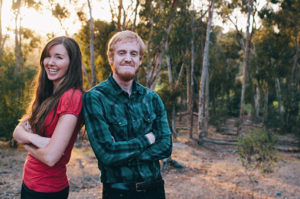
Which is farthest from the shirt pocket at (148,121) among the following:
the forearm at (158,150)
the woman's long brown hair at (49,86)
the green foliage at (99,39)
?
the green foliage at (99,39)

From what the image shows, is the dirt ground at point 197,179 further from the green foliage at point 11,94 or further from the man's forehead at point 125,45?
the man's forehead at point 125,45

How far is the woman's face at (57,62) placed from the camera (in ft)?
6.14

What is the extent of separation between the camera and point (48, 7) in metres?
12.9

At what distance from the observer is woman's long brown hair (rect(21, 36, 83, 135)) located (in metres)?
1.81

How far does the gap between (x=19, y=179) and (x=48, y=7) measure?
365 inches

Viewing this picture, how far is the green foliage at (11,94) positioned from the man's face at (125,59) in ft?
26.8

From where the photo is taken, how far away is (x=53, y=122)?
5.83 feet

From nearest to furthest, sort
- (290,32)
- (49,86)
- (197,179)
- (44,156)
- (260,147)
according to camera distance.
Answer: (44,156) < (49,86) < (260,147) < (197,179) < (290,32)

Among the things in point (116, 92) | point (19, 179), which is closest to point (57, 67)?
point (116, 92)

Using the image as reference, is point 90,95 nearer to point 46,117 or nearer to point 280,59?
point 46,117

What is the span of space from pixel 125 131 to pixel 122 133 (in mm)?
26

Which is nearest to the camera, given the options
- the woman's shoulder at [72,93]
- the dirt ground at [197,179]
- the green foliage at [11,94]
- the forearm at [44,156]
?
the forearm at [44,156]

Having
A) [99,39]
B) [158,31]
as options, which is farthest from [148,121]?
[99,39]

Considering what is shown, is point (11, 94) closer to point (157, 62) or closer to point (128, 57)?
point (157, 62)
